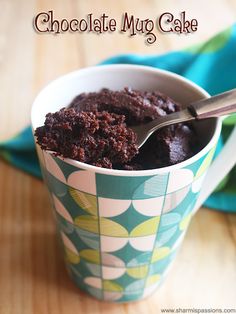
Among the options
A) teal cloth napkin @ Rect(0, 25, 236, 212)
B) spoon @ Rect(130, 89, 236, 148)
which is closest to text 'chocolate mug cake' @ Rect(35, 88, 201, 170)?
spoon @ Rect(130, 89, 236, 148)

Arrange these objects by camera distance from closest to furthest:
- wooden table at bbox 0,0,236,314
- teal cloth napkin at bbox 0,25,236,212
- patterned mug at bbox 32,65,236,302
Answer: patterned mug at bbox 32,65,236,302 < wooden table at bbox 0,0,236,314 < teal cloth napkin at bbox 0,25,236,212

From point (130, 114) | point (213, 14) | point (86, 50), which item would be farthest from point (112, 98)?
point (213, 14)

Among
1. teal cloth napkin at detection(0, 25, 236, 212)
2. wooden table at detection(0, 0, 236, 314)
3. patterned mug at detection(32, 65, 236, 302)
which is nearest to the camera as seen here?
patterned mug at detection(32, 65, 236, 302)

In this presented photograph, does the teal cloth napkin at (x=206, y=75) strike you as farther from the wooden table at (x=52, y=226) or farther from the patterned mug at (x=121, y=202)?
the patterned mug at (x=121, y=202)

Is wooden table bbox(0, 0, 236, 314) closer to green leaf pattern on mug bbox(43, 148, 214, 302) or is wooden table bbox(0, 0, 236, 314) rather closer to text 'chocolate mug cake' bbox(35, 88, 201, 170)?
green leaf pattern on mug bbox(43, 148, 214, 302)

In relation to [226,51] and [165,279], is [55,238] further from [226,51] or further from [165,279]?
[226,51]

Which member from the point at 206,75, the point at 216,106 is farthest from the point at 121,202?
the point at 206,75

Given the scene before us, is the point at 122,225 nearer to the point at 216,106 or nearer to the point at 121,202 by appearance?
the point at 121,202

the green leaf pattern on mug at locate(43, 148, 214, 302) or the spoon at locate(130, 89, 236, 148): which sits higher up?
the spoon at locate(130, 89, 236, 148)
